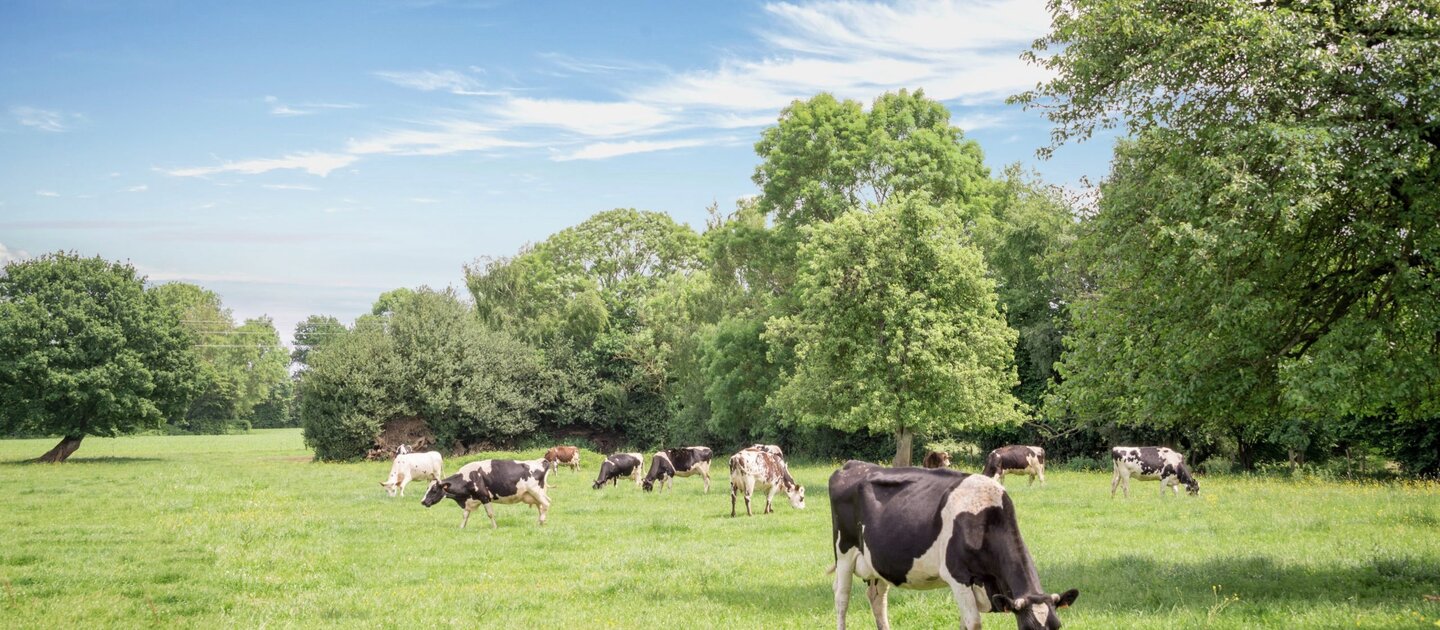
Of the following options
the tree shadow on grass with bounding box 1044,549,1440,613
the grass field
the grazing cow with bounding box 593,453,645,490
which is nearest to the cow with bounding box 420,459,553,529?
the grass field

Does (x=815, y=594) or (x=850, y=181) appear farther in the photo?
(x=850, y=181)

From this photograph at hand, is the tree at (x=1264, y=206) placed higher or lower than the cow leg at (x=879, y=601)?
higher

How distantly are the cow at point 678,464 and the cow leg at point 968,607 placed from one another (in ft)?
80.2

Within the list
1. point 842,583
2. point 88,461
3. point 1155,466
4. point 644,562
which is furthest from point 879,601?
point 88,461

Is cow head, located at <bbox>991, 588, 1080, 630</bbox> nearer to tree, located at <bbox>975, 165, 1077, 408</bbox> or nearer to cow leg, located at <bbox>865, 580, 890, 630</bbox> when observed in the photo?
cow leg, located at <bbox>865, 580, 890, 630</bbox>

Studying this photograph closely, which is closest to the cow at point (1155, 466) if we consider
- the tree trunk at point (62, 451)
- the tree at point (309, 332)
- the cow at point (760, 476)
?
the cow at point (760, 476)

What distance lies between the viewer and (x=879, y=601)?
11031 millimetres

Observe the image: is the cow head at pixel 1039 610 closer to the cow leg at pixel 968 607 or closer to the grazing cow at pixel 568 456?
the cow leg at pixel 968 607

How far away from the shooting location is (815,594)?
1398cm

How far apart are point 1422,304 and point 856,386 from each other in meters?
20.3

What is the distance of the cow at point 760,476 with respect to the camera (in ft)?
82.4

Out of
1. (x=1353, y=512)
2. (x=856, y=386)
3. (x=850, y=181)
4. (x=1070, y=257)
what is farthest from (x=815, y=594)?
(x=850, y=181)

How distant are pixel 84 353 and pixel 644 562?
49.4 m

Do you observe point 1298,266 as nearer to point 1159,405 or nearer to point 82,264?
point 1159,405
